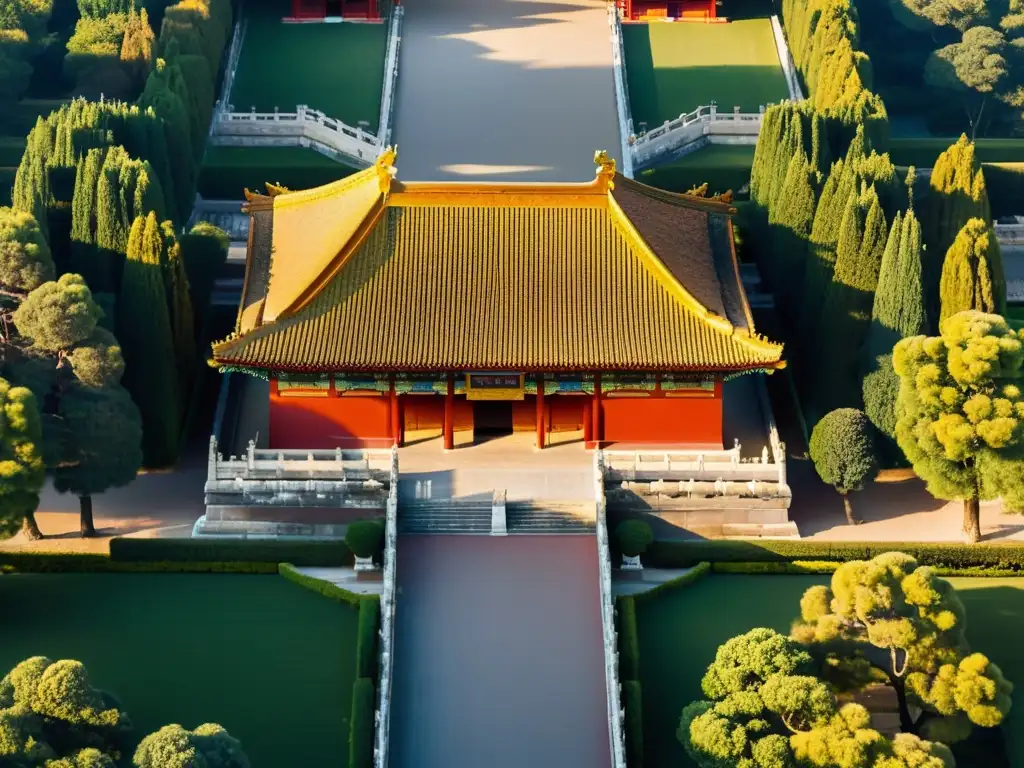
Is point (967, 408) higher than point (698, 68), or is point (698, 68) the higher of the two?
point (698, 68)

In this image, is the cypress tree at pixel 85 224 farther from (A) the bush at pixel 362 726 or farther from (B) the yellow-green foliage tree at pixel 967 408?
(B) the yellow-green foliage tree at pixel 967 408

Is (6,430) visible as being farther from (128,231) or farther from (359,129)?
(359,129)

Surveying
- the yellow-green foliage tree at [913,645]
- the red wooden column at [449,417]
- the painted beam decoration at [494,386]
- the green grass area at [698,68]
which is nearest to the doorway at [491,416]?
the red wooden column at [449,417]

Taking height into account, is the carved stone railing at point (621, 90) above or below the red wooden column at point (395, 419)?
above

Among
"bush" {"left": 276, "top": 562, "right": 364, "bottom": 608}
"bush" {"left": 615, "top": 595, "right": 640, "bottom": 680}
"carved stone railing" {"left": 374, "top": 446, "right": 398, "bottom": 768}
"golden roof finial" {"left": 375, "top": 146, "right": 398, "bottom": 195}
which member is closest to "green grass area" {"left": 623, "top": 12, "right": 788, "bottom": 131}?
"golden roof finial" {"left": 375, "top": 146, "right": 398, "bottom": 195}

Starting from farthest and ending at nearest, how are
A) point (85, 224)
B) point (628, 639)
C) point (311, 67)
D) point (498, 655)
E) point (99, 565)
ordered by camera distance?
point (311, 67)
point (85, 224)
point (99, 565)
point (628, 639)
point (498, 655)

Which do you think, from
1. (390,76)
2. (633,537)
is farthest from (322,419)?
(390,76)

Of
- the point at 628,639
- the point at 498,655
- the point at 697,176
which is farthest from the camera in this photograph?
the point at 697,176

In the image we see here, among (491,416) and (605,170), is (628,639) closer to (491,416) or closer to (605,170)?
(491,416)
